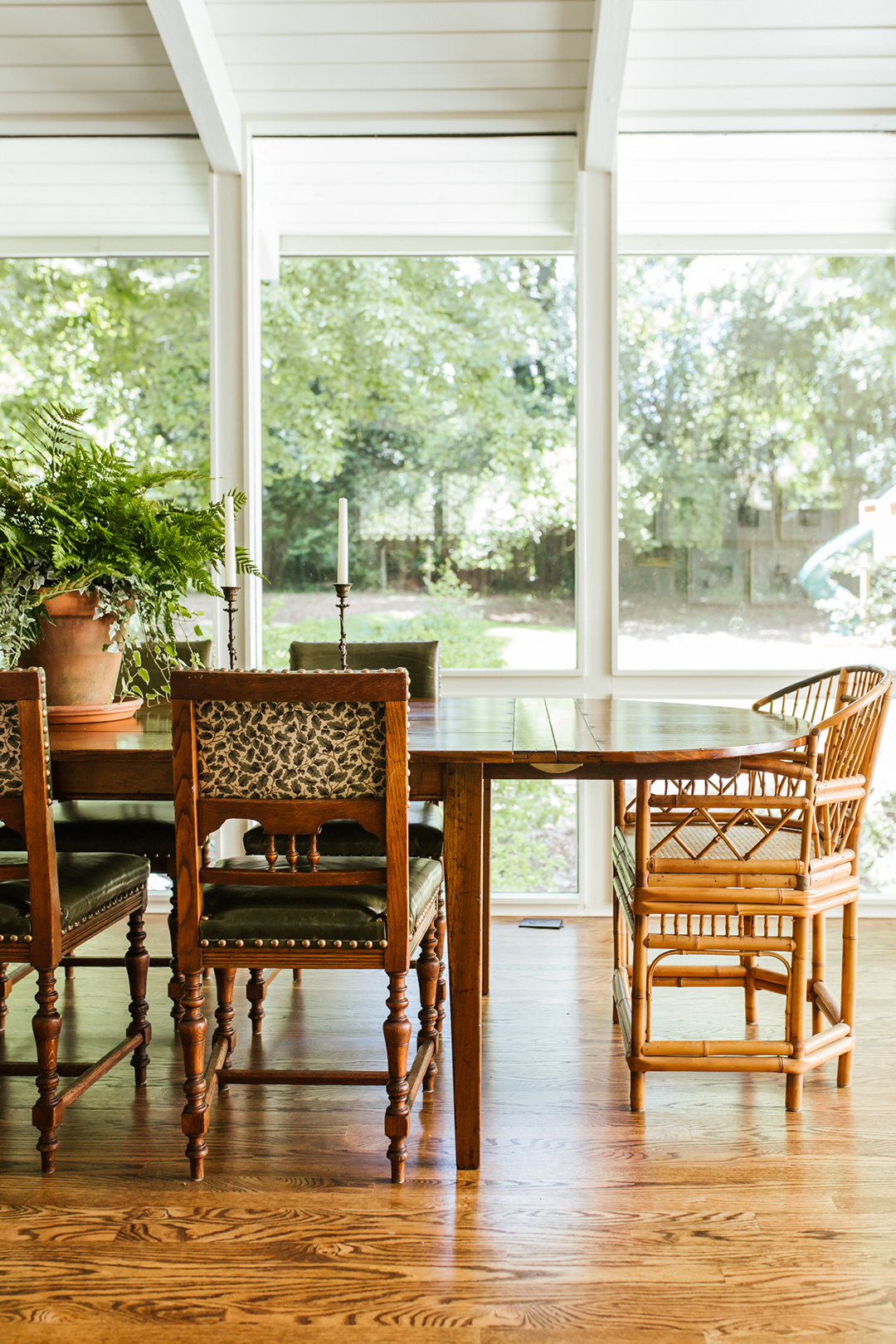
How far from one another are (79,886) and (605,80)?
108 inches

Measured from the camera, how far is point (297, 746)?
5.58 feet

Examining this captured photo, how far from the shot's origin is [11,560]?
205 centimetres

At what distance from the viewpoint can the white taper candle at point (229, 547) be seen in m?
2.21

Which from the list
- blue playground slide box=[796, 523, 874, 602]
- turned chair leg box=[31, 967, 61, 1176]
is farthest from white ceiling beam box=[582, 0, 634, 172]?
turned chair leg box=[31, 967, 61, 1176]

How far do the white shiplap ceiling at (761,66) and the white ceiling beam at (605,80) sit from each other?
0.15 metres

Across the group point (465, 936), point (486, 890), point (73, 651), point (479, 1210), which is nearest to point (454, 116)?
point (73, 651)

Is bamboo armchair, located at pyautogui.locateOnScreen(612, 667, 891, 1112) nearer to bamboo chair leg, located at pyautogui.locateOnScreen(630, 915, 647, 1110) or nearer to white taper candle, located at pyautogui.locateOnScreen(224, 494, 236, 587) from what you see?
bamboo chair leg, located at pyautogui.locateOnScreen(630, 915, 647, 1110)

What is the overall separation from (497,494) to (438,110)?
1.27m

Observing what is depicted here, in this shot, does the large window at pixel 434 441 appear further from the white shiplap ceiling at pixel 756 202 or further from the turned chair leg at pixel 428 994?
the turned chair leg at pixel 428 994

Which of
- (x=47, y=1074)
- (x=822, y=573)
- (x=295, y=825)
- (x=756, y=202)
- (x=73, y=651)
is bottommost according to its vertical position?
(x=47, y=1074)

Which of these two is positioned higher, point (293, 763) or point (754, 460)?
point (754, 460)

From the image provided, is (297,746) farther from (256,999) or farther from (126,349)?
(126,349)

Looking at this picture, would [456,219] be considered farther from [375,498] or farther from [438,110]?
[375,498]

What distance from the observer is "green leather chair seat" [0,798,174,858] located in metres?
2.48
